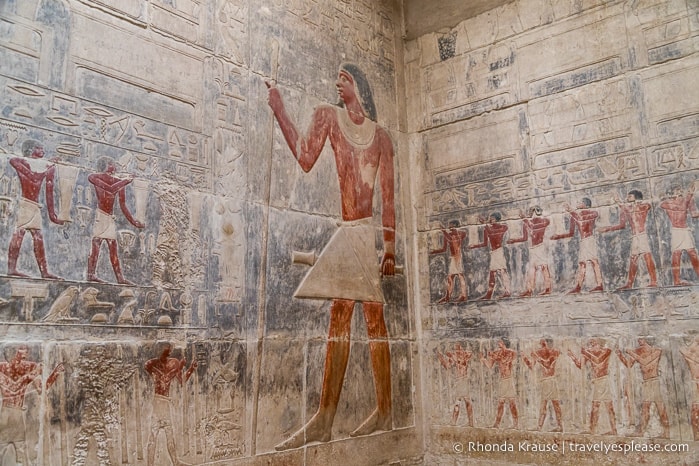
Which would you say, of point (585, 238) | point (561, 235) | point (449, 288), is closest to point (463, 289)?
point (449, 288)

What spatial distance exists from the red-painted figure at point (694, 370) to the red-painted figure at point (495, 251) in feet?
4.66

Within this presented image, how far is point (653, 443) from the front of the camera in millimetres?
4230

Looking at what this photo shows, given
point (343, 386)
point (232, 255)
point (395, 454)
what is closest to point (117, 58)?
point (232, 255)

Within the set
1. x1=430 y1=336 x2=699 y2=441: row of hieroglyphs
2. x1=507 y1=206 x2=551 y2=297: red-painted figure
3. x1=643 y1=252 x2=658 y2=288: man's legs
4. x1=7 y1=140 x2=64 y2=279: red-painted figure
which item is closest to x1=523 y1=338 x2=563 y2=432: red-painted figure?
x1=430 y1=336 x2=699 y2=441: row of hieroglyphs

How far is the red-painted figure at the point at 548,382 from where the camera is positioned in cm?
466

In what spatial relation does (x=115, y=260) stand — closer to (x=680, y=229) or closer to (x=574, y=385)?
(x=574, y=385)

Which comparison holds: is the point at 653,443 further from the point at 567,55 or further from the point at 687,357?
the point at 567,55

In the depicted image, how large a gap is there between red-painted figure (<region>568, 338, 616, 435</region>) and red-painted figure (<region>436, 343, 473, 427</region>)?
1.02m

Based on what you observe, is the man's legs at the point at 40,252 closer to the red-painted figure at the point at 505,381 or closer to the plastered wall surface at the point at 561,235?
the plastered wall surface at the point at 561,235

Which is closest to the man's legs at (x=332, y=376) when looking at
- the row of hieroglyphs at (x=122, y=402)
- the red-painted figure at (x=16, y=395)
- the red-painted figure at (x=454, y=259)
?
the row of hieroglyphs at (x=122, y=402)

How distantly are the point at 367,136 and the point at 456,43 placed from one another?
4.52 feet

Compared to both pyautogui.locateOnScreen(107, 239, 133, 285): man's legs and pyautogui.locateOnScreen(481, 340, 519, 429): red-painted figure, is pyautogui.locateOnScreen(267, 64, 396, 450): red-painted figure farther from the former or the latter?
pyautogui.locateOnScreen(107, 239, 133, 285): man's legs

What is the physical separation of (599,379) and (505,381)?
0.76 m

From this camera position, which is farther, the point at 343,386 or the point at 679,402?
the point at 343,386
